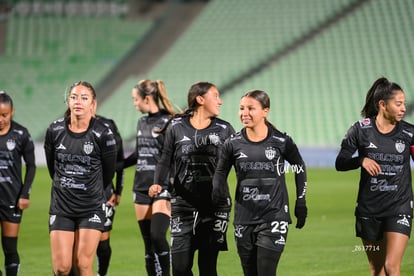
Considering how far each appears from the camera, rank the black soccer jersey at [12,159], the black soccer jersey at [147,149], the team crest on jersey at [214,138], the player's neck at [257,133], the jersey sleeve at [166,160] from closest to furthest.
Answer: the player's neck at [257,133] → the team crest on jersey at [214,138] → the jersey sleeve at [166,160] → the black soccer jersey at [12,159] → the black soccer jersey at [147,149]

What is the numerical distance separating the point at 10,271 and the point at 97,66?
96.0 feet

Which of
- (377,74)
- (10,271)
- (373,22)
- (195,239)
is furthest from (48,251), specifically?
(373,22)

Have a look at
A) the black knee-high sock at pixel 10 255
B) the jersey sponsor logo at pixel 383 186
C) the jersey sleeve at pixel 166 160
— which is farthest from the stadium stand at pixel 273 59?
the jersey sponsor logo at pixel 383 186

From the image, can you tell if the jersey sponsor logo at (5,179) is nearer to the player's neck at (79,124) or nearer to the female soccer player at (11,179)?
the female soccer player at (11,179)

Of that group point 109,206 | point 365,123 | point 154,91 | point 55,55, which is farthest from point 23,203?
point 55,55

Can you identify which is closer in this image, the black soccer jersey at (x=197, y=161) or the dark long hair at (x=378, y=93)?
the dark long hair at (x=378, y=93)

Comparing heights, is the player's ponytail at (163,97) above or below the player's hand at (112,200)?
above

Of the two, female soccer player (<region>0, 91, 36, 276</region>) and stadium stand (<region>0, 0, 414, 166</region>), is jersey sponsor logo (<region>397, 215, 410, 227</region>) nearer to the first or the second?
female soccer player (<region>0, 91, 36, 276</region>)

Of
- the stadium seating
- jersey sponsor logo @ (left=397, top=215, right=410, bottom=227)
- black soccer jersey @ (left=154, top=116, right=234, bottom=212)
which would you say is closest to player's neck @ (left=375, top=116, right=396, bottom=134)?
jersey sponsor logo @ (left=397, top=215, right=410, bottom=227)

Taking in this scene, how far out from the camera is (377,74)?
35.1 meters

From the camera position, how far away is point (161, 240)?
411 inches

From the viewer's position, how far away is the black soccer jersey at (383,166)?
8.91 metres

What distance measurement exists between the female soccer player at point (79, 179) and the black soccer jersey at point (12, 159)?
5.02 feet

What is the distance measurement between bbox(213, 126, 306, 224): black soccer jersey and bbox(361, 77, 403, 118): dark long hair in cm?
116
